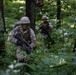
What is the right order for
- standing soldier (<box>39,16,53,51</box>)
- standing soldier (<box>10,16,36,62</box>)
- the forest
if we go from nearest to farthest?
the forest
standing soldier (<box>10,16,36,62</box>)
standing soldier (<box>39,16,53,51</box>)

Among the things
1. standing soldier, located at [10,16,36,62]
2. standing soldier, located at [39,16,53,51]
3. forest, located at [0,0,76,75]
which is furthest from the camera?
standing soldier, located at [39,16,53,51]

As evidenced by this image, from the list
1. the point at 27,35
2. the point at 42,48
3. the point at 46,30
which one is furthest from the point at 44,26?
the point at 42,48

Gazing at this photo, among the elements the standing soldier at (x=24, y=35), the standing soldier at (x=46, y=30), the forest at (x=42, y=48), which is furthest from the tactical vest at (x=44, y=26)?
the standing soldier at (x=24, y=35)

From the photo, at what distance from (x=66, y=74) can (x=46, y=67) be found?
0.21 metres

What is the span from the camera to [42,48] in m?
6.87

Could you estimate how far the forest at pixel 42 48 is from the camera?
2730mm

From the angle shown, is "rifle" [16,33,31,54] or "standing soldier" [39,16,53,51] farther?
"standing soldier" [39,16,53,51]

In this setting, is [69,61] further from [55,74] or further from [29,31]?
[29,31]

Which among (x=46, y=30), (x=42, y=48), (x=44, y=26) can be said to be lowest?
(x=46, y=30)

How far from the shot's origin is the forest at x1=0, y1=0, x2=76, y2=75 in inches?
107

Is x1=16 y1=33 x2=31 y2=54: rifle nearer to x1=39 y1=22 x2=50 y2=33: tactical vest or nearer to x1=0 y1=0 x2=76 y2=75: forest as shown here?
x1=0 y1=0 x2=76 y2=75: forest

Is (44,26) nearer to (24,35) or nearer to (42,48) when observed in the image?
(24,35)

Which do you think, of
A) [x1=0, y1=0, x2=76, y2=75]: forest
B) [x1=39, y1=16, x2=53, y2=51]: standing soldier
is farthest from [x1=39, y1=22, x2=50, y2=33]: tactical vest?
[x1=0, y1=0, x2=76, y2=75]: forest

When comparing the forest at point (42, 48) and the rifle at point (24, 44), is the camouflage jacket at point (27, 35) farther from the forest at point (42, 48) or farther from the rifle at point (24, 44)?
the forest at point (42, 48)
